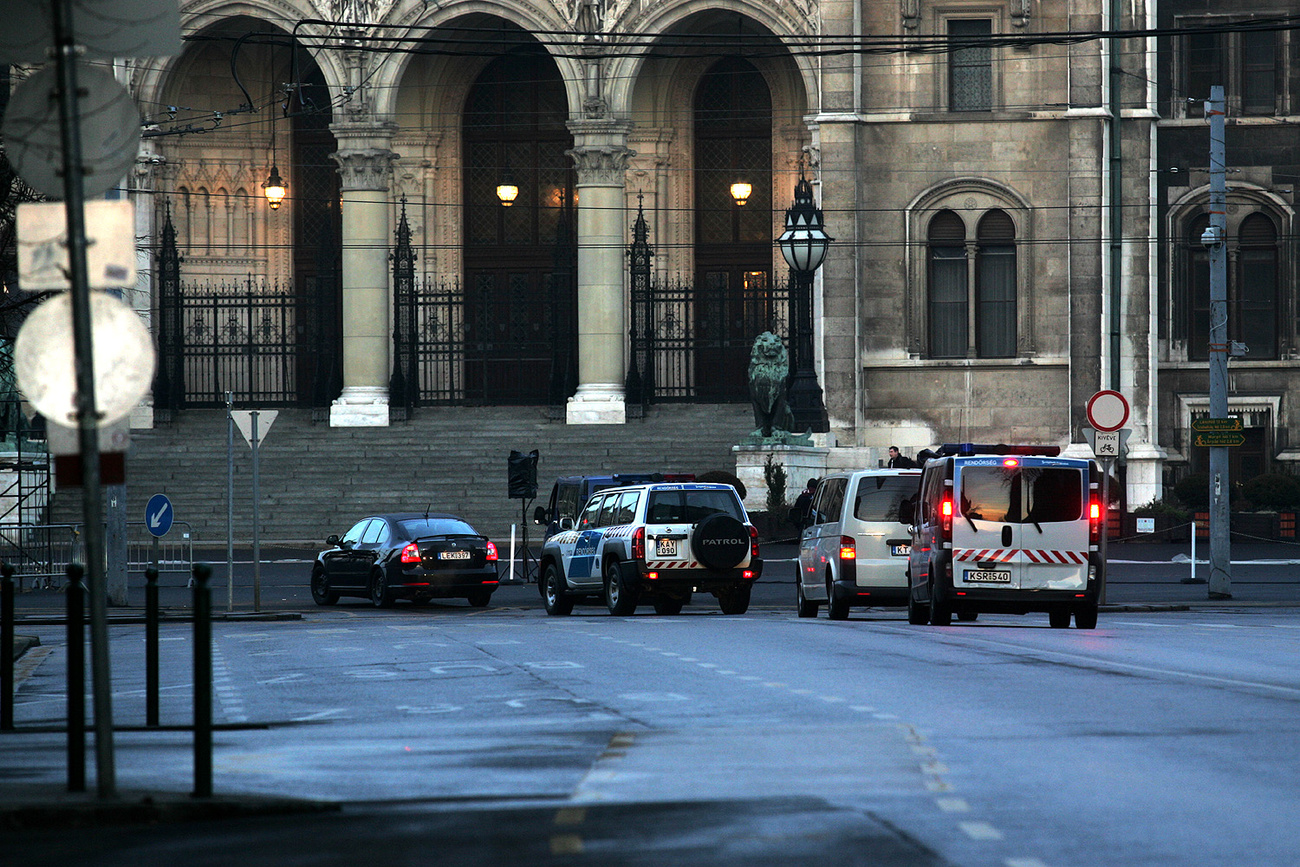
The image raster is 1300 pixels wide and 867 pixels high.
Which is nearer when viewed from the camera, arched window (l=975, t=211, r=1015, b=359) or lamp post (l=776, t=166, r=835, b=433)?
lamp post (l=776, t=166, r=835, b=433)

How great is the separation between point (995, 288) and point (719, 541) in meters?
21.2

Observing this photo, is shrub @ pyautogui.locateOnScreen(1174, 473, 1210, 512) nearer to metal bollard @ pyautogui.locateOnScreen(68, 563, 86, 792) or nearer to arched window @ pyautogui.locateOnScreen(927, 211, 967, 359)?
arched window @ pyautogui.locateOnScreen(927, 211, 967, 359)

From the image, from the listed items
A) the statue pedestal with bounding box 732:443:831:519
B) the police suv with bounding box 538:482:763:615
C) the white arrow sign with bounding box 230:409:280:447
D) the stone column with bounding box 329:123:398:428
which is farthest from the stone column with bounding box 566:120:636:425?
the police suv with bounding box 538:482:763:615

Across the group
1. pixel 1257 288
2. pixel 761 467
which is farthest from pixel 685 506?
pixel 1257 288

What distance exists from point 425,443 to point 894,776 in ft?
115

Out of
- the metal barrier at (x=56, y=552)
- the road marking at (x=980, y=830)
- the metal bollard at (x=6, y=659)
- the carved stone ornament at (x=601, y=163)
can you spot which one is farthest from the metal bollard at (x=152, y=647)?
the carved stone ornament at (x=601, y=163)

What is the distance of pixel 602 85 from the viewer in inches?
1826

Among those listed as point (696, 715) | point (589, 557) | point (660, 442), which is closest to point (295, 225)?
point (660, 442)

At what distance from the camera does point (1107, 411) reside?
27984 millimetres

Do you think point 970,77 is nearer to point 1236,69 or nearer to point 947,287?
point 947,287

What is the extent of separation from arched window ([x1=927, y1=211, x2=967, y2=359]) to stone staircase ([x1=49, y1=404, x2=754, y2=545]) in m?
4.59

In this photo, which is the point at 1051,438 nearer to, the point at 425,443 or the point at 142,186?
the point at 425,443

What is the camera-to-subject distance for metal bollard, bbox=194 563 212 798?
842 centimetres

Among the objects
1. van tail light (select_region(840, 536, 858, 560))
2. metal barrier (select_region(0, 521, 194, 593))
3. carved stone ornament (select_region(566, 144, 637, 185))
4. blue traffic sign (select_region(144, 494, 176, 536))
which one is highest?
carved stone ornament (select_region(566, 144, 637, 185))
